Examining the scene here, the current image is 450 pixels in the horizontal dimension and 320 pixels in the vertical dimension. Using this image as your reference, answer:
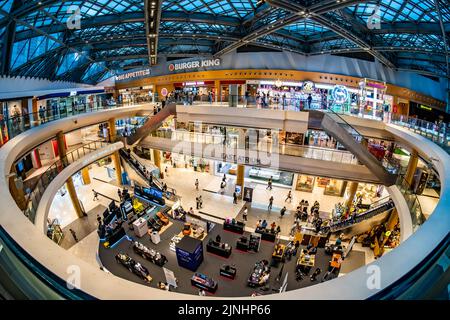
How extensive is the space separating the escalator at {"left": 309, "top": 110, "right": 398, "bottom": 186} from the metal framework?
23.9 feet

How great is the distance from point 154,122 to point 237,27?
12987 mm

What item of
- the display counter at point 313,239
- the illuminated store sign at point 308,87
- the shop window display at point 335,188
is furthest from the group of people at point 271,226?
the illuminated store sign at point 308,87

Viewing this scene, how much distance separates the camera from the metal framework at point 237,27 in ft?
51.5

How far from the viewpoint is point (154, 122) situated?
24.2 m

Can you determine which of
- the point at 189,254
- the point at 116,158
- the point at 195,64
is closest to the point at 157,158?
the point at 116,158

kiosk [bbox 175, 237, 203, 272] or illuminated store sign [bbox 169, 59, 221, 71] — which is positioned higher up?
illuminated store sign [bbox 169, 59, 221, 71]

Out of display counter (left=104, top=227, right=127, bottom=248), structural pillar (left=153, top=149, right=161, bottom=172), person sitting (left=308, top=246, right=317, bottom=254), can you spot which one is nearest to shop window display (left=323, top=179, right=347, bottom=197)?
person sitting (left=308, top=246, right=317, bottom=254)

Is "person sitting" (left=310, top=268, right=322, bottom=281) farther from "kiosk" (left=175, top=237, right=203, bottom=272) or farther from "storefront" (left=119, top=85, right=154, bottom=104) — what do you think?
"storefront" (left=119, top=85, right=154, bottom=104)

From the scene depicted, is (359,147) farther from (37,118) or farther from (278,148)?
(37,118)

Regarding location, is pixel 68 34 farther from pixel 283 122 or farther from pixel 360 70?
pixel 360 70

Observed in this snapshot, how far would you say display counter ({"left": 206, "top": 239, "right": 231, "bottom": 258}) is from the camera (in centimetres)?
1652

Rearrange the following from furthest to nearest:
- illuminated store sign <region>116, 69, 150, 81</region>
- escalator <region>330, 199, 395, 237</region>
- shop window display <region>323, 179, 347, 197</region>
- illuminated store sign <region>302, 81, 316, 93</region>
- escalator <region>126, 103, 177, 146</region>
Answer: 1. illuminated store sign <region>116, 69, 150, 81</region>
2. illuminated store sign <region>302, 81, 316, 93</region>
3. shop window display <region>323, 179, 347, 197</region>
4. escalator <region>126, 103, 177, 146</region>
5. escalator <region>330, 199, 395, 237</region>

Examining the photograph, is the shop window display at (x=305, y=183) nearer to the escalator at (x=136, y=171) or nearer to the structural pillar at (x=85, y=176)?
the escalator at (x=136, y=171)
